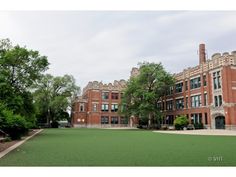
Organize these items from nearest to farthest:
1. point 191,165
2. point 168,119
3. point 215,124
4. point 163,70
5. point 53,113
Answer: point 191,165
point 215,124
point 163,70
point 168,119
point 53,113

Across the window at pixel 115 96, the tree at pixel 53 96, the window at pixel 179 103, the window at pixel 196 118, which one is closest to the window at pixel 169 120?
the window at pixel 179 103

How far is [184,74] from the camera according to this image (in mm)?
44688

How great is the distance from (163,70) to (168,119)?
10.6 metres

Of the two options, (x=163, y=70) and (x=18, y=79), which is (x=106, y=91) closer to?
(x=163, y=70)

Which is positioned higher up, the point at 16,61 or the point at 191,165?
the point at 16,61

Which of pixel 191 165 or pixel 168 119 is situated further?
pixel 168 119

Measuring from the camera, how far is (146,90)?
44.0 meters

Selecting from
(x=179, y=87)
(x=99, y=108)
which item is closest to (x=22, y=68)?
(x=179, y=87)

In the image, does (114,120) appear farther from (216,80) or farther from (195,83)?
(216,80)

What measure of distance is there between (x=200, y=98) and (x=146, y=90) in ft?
29.8

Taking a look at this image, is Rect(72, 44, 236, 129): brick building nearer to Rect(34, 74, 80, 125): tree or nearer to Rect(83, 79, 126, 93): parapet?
Rect(83, 79, 126, 93): parapet

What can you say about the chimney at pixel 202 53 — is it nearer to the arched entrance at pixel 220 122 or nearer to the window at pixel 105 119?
the arched entrance at pixel 220 122

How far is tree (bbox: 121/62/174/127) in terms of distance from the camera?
138 feet

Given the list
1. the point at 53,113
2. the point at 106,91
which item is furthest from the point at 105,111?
the point at 53,113
